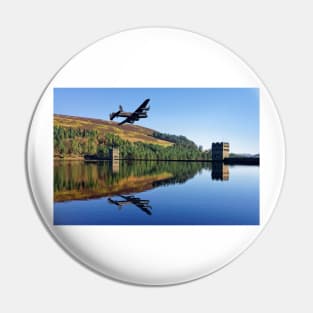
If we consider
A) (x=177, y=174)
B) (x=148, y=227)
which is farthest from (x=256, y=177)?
(x=148, y=227)

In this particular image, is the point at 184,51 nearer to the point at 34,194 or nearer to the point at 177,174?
the point at 177,174

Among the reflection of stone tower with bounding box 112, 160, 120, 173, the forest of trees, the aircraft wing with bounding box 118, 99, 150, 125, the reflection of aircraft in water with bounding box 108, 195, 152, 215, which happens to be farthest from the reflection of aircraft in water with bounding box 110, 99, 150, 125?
the reflection of aircraft in water with bounding box 108, 195, 152, 215

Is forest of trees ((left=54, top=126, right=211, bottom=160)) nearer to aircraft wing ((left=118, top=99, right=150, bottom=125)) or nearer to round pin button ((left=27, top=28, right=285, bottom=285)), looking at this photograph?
round pin button ((left=27, top=28, right=285, bottom=285))

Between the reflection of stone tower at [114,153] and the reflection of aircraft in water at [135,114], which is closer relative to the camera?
the reflection of aircraft in water at [135,114]

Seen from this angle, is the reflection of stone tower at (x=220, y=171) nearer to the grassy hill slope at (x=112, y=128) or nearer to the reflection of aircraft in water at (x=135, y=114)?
the grassy hill slope at (x=112, y=128)

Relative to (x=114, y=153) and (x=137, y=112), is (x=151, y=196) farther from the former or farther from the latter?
(x=137, y=112)

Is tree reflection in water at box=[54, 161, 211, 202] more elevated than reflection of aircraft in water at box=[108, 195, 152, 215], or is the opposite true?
tree reflection in water at box=[54, 161, 211, 202]

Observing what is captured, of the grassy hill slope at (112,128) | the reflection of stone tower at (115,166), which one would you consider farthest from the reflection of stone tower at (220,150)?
the reflection of stone tower at (115,166)
